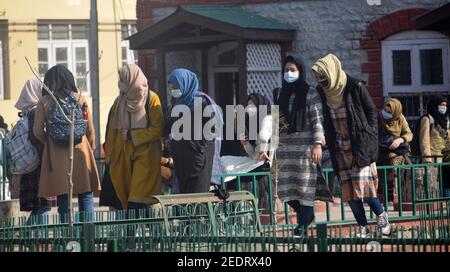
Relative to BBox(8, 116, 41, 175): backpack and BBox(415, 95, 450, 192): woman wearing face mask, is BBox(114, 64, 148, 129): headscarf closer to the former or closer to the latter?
BBox(8, 116, 41, 175): backpack

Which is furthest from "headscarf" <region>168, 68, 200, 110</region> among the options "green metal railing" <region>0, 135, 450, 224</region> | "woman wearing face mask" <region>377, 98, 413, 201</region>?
"woman wearing face mask" <region>377, 98, 413, 201</region>

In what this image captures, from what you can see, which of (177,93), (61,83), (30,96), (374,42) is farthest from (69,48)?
(177,93)

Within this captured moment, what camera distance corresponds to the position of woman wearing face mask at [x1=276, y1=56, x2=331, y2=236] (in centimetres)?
1382

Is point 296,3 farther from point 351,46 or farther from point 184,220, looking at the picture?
point 184,220

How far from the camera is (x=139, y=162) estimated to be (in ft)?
47.1

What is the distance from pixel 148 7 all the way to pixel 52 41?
1067 cm

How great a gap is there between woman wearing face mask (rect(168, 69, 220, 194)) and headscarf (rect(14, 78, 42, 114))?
1.72m

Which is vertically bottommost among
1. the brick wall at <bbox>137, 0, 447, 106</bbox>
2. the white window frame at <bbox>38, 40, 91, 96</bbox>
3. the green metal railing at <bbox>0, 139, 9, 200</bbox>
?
the green metal railing at <bbox>0, 139, 9, 200</bbox>

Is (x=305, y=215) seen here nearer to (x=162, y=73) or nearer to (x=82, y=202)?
→ (x=82, y=202)

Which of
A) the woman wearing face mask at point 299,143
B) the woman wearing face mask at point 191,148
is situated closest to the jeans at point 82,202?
the woman wearing face mask at point 191,148

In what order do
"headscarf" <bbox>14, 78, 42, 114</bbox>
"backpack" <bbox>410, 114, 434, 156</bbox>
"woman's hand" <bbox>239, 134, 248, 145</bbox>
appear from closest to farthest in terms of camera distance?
"headscarf" <bbox>14, 78, 42, 114</bbox> → "woman's hand" <bbox>239, 134, 248, 145</bbox> → "backpack" <bbox>410, 114, 434, 156</bbox>

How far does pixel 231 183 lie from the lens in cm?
1581

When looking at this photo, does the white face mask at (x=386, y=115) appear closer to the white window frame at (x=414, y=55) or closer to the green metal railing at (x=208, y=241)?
the white window frame at (x=414, y=55)

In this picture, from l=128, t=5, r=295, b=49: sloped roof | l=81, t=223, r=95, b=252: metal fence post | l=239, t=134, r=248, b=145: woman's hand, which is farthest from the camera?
l=128, t=5, r=295, b=49: sloped roof
